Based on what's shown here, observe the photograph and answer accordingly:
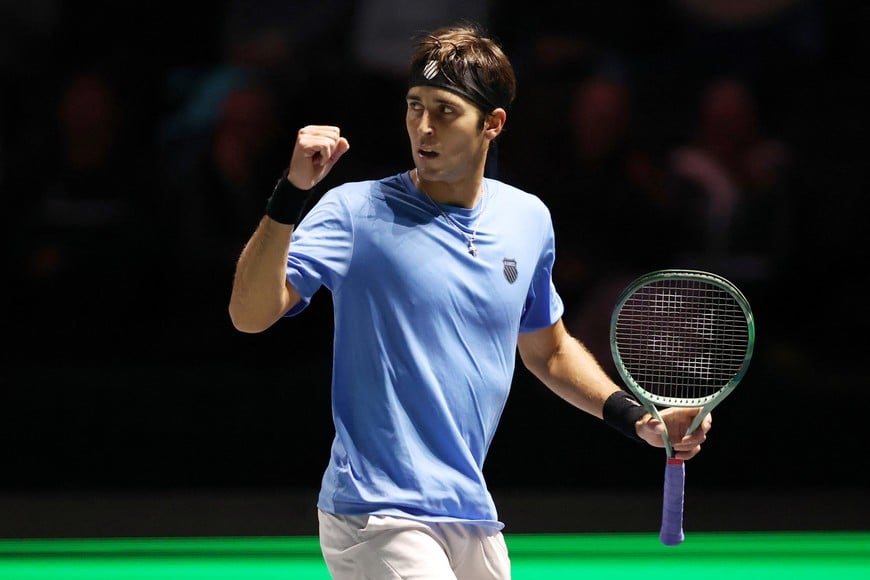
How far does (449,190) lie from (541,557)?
2471 mm

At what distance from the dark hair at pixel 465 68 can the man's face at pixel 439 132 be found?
0.02m

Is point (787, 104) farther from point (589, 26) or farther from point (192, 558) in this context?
point (192, 558)

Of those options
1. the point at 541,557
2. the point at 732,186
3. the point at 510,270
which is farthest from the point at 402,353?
the point at 732,186

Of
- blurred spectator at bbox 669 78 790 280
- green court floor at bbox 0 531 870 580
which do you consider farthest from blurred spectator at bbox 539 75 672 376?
green court floor at bbox 0 531 870 580

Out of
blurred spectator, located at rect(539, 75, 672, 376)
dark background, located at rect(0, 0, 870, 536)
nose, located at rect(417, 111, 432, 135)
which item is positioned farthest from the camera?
blurred spectator, located at rect(539, 75, 672, 376)

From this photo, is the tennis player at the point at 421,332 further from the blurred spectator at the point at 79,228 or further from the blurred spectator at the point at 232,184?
the blurred spectator at the point at 79,228

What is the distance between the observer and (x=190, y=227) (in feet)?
17.7

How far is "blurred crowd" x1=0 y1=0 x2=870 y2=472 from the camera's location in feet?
17.6

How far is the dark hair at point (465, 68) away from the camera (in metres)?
2.54

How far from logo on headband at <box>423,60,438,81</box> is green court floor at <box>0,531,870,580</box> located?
2.34 meters

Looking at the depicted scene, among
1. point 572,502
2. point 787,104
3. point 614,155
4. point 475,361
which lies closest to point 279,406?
point 572,502

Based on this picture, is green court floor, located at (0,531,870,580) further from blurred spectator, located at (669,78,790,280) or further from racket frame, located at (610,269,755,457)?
racket frame, located at (610,269,755,457)

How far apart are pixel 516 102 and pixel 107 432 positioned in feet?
6.28

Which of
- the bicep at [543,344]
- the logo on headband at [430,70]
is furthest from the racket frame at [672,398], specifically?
the logo on headband at [430,70]
